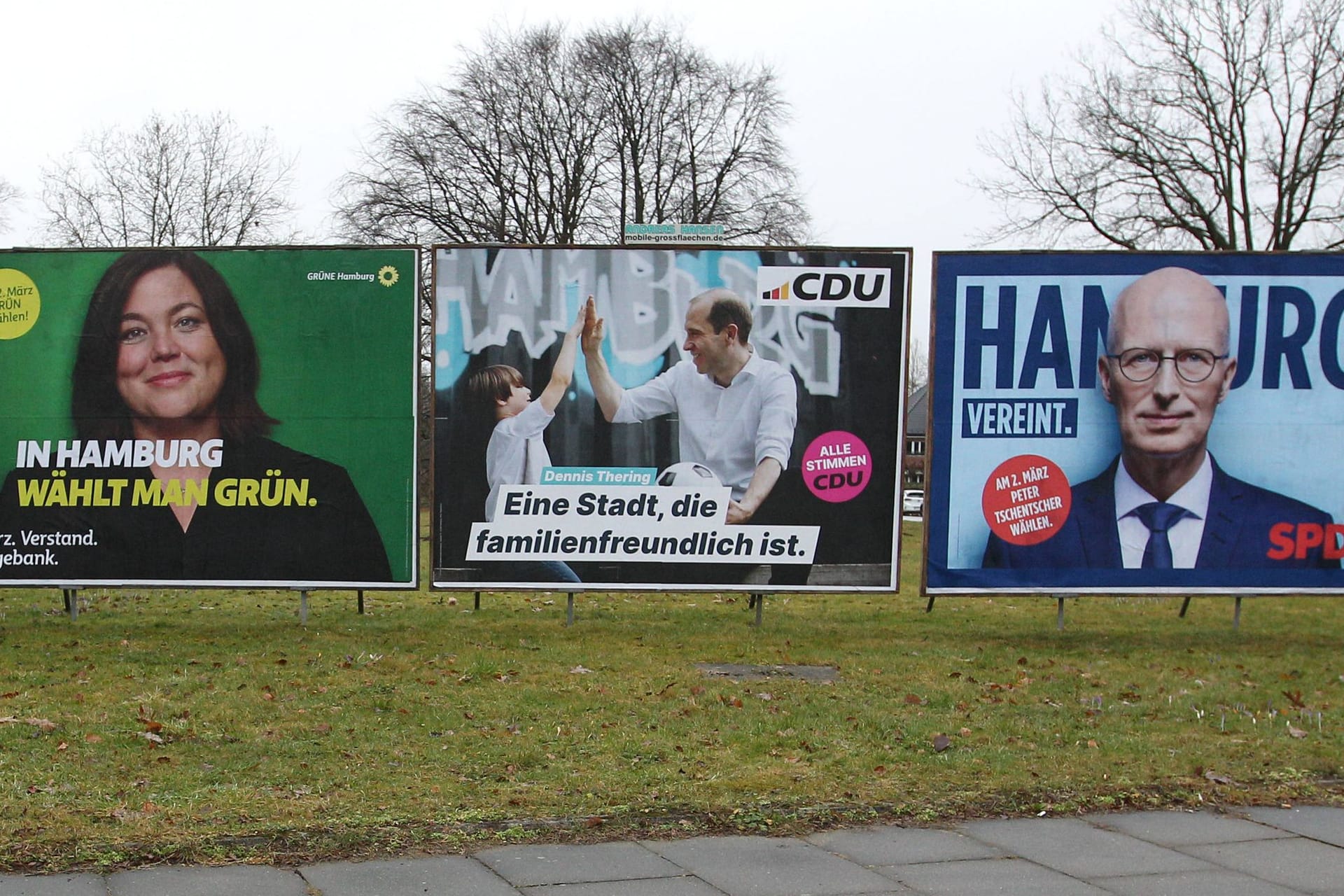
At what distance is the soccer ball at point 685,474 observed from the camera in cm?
1302

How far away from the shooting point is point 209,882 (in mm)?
5496

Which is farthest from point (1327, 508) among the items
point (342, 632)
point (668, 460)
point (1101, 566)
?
point (342, 632)

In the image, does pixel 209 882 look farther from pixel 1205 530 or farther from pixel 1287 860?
pixel 1205 530

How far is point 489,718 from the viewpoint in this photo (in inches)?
353

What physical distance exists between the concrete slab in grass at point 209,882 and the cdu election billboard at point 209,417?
24.1ft

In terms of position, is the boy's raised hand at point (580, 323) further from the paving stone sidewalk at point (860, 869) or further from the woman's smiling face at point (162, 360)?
the paving stone sidewalk at point (860, 869)

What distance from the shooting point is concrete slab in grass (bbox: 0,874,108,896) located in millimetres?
5312

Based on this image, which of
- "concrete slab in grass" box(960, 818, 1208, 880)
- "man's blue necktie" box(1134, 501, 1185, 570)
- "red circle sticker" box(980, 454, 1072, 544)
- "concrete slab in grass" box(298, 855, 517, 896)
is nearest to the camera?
"concrete slab in grass" box(298, 855, 517, 896)

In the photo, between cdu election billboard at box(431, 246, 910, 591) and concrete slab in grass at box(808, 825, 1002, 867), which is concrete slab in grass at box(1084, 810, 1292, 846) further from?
cdu election billboard at box(431, 246, 910, 591)

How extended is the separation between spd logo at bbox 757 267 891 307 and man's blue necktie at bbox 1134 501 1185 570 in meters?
3.41

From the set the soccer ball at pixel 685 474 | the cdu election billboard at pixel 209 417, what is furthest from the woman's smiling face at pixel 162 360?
the soccer ball at pixel 685 474

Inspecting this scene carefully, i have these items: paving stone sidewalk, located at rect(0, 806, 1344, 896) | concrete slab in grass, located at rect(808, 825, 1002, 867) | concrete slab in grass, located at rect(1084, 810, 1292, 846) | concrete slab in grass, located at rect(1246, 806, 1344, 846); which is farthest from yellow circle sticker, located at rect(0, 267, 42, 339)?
concrete slab in grass, located at rect(1246, 806, 1344, 846)

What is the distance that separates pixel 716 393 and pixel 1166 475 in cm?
466

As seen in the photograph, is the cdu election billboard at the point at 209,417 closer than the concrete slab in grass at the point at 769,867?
No
